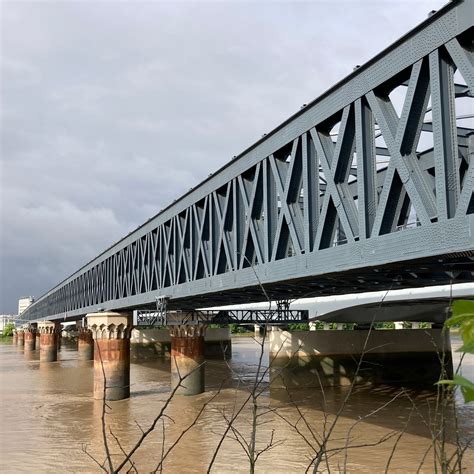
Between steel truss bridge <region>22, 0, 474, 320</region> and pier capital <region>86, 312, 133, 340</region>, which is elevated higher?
steel truss bridge <region>22, 0, 474, 320</region>

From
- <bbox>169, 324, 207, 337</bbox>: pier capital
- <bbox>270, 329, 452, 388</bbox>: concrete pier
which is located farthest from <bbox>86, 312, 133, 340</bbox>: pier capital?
<bbox>270, 329, 452, 388</bbox>: concrete pier

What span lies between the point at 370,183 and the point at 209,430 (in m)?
13.0

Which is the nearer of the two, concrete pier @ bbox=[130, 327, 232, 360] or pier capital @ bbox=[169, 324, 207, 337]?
pier capital @ bbox=[169, 324, 207, 337]

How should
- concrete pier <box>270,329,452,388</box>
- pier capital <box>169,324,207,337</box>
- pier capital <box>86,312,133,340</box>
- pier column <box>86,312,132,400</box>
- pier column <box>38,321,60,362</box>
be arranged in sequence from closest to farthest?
pier column <box>86,312,132,400</box>, pier capital <box>169,324,207,337</box>, concrete pier <box>270,329,452,388</box>, pier capital <box>86,312,133,340</box>, pier column <box>38,321,60,362</box>

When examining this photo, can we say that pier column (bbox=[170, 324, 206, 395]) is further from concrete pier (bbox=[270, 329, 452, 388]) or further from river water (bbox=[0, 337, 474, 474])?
concrete pier (bbox=[270, 329, 452, 388])

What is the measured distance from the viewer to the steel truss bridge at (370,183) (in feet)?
34.8

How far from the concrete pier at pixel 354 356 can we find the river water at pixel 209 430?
1371mm

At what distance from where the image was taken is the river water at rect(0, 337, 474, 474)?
17172mm

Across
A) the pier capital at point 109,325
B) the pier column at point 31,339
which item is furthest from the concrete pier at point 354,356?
the pier column at point 31,339

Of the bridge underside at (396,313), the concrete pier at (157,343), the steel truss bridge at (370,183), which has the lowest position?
the concrete pier at (157,343)

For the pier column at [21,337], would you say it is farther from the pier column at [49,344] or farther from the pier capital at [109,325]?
the pier capital at [109,325]

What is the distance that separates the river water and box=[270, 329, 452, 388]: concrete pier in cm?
137

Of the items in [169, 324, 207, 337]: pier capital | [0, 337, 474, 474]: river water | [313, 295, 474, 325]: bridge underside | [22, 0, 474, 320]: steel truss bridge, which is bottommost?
[0, 337, 474, 474]: river water

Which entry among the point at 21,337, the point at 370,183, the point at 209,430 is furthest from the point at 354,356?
the point at 21,337
